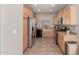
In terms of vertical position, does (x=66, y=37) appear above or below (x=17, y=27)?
below

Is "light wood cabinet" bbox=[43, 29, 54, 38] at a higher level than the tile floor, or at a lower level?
higher

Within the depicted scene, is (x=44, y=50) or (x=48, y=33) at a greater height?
(x=48, y=33)

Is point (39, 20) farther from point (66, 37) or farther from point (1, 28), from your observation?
point (1, 28)

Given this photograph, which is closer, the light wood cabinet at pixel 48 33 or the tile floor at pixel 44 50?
the tile floor at pixel 44 50

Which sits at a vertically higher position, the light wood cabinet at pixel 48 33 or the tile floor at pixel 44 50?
the light wood cabinet at pixel 48 33

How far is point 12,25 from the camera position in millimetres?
3473

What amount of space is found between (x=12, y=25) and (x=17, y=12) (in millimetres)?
496

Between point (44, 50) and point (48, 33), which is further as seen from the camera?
point (48, 33)

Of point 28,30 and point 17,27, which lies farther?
point 28,30

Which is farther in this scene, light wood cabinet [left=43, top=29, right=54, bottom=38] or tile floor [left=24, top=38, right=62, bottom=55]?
light wood cabinet [left=43, top=29, right=54, bottom=38]

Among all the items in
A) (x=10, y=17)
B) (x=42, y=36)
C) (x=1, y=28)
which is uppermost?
(x=10, y=17)
